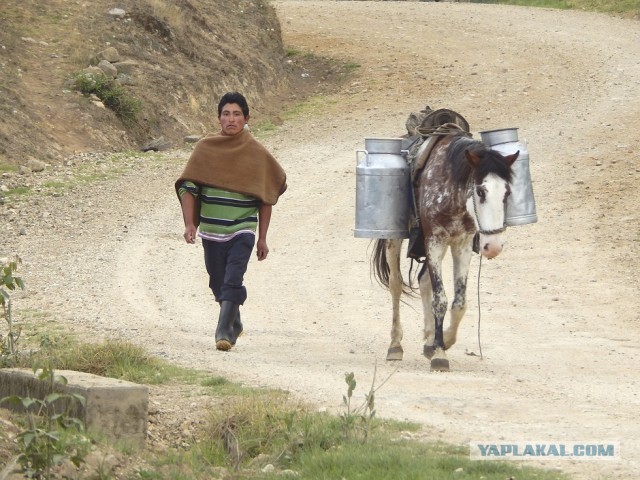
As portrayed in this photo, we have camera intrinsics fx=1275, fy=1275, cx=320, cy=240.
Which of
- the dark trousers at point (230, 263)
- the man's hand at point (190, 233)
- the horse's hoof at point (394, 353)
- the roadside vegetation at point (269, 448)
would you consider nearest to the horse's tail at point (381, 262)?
the horse's hoof at point (394, 353)

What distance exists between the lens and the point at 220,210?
9555mm

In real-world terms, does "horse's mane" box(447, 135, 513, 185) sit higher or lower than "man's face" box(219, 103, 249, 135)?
lower

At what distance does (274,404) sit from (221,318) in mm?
2203

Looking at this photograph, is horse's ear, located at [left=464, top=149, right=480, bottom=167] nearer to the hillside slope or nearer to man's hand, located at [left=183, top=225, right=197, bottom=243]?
man's hand, located at [left=183, top=225, right=197, bottom=243]

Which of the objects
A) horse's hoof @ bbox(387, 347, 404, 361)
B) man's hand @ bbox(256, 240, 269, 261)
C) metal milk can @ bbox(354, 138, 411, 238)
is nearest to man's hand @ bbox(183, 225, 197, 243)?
man's hand @ bbox(256, 240, 269, 261)

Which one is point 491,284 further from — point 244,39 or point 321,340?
point 244,39

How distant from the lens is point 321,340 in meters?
10.9

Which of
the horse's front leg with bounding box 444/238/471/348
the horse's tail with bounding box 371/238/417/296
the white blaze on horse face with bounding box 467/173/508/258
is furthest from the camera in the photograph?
the horse's tail with bounding box 371/238/417/296

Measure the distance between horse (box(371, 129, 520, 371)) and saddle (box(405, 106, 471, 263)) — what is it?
0.07 ft

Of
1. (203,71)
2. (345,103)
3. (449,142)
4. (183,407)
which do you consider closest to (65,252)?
(449,142)

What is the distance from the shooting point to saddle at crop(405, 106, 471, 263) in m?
9.84

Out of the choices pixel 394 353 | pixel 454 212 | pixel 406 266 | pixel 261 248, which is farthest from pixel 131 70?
pixel 454 212

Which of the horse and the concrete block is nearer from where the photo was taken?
the concrete block

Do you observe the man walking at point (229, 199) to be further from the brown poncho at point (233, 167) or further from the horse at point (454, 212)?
the horse at point (454, 212)
